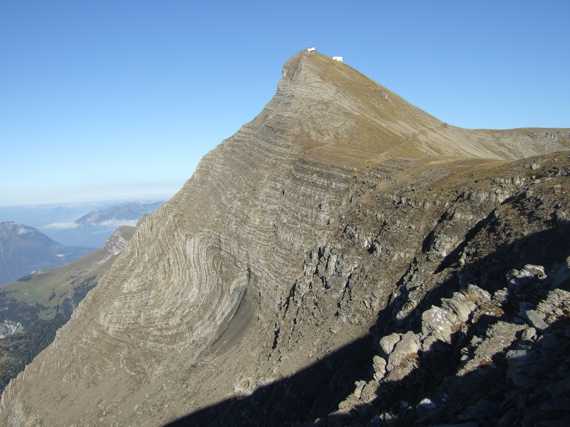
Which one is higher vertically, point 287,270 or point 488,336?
point 488,336

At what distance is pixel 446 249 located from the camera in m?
44.6

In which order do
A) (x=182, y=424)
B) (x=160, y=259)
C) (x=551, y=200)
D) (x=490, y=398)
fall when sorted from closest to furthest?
(x=490, y=398), (x=551, y=200), (x=182, y=424), (x=160, y=259)

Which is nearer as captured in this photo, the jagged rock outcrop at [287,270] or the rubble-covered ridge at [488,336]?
→ the rubble-covered ridge at [488,336]

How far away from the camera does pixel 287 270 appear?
63188 millimetres

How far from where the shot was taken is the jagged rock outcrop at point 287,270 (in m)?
45.4

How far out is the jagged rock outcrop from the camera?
4541 cm

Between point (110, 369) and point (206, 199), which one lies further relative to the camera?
point (206, 199)

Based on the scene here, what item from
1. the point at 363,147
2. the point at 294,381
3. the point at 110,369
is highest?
the point at 363,147

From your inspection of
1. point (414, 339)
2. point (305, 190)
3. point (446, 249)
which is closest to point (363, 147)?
point (305, 190)

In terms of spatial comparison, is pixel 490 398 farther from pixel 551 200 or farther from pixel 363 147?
pixel 363 147

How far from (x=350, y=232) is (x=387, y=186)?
696 cm

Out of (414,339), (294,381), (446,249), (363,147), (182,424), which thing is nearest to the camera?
(414,339)

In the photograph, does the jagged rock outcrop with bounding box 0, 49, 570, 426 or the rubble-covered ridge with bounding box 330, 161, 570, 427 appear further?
the jagged rock outcrop with bounding box 0, 49, 570, 426

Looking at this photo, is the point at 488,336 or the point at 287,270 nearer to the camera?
the point at 488,336
